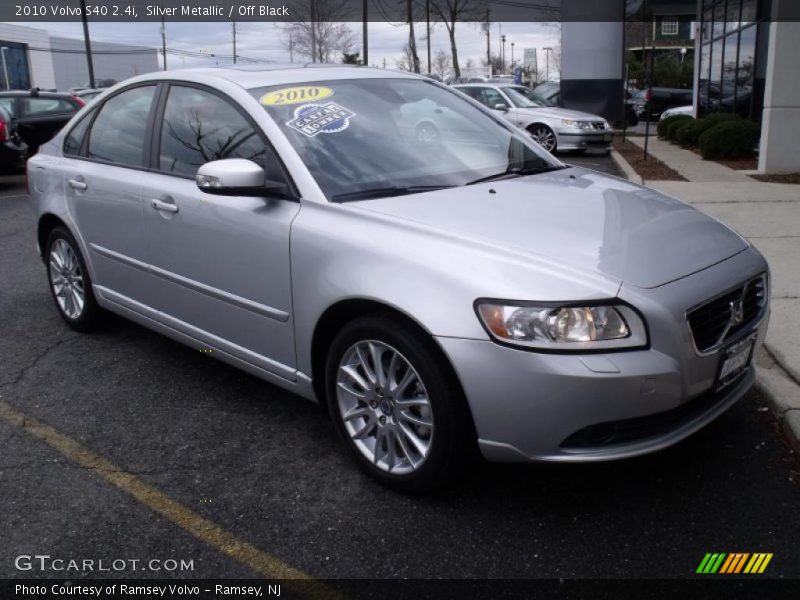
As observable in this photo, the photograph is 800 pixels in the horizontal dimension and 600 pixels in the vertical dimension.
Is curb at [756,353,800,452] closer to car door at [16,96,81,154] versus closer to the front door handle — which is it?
the front door handle

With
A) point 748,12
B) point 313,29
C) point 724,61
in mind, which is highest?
point 313,29

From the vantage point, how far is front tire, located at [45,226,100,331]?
520cm

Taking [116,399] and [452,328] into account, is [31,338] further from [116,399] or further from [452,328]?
[452,328]

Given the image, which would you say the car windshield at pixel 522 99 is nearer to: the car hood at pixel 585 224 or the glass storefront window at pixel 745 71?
the glass storefront window at pixel 745 71

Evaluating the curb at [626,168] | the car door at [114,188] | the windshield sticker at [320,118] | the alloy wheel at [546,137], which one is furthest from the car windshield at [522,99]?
the windshield sticker at [320,118]

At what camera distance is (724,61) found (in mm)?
18344

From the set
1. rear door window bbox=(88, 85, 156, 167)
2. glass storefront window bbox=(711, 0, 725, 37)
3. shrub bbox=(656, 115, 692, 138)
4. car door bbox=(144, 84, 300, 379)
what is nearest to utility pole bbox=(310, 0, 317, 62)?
shrub bbox=(656, 115, 692, 138)

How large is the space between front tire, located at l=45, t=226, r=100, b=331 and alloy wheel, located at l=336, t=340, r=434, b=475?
2501mm

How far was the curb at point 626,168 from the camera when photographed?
12174 millimetres

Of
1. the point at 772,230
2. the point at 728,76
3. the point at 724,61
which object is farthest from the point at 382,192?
the point at 724,61

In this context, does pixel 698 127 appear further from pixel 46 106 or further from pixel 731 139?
pixel 46 106

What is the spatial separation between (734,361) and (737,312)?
20cm

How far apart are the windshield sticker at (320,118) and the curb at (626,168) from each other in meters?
7.90

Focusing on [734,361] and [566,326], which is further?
[734,361]
